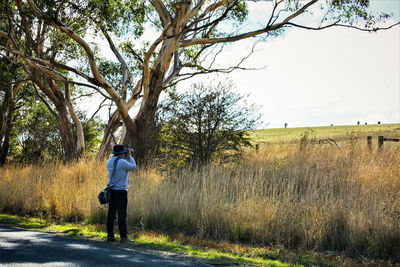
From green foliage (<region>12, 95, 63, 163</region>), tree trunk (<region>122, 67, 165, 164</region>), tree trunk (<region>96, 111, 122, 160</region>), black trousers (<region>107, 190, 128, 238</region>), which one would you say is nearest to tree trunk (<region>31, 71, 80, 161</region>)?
tree trunk (<region>96, 111, 122, 160</region>)

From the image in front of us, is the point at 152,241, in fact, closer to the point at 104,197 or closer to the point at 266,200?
the point at 104,197

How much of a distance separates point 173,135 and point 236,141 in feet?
8.18

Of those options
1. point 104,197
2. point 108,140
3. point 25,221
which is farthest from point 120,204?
point 108,140

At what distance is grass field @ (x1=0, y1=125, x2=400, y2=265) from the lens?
30.4 feet

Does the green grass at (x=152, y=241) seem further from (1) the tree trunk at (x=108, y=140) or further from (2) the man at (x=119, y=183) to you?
(1) the tree trunk at (x=108, y=140)

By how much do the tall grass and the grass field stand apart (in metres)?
0.02

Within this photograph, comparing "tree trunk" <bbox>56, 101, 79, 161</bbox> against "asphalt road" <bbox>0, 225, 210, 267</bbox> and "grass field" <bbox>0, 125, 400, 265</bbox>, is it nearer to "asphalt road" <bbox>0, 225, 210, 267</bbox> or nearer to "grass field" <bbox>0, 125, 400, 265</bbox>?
"grass field" <bbox>0, 125, 400, 265</bbox>

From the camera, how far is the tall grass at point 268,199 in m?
9.34

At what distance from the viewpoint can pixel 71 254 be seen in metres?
7.41

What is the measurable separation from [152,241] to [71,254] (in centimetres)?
231

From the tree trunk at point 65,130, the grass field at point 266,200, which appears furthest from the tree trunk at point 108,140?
the grass field at point 266,200

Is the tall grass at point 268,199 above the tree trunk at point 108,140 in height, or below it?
below

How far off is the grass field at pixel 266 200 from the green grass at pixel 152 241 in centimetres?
55

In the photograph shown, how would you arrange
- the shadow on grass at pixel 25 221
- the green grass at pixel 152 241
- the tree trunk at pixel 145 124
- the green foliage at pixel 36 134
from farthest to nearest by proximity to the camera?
the green foliage at pixel 36 134
the tree trunk at pixel 145 124
the shadow on grass at pixel 25 221
the green grass at pixel 152 241
